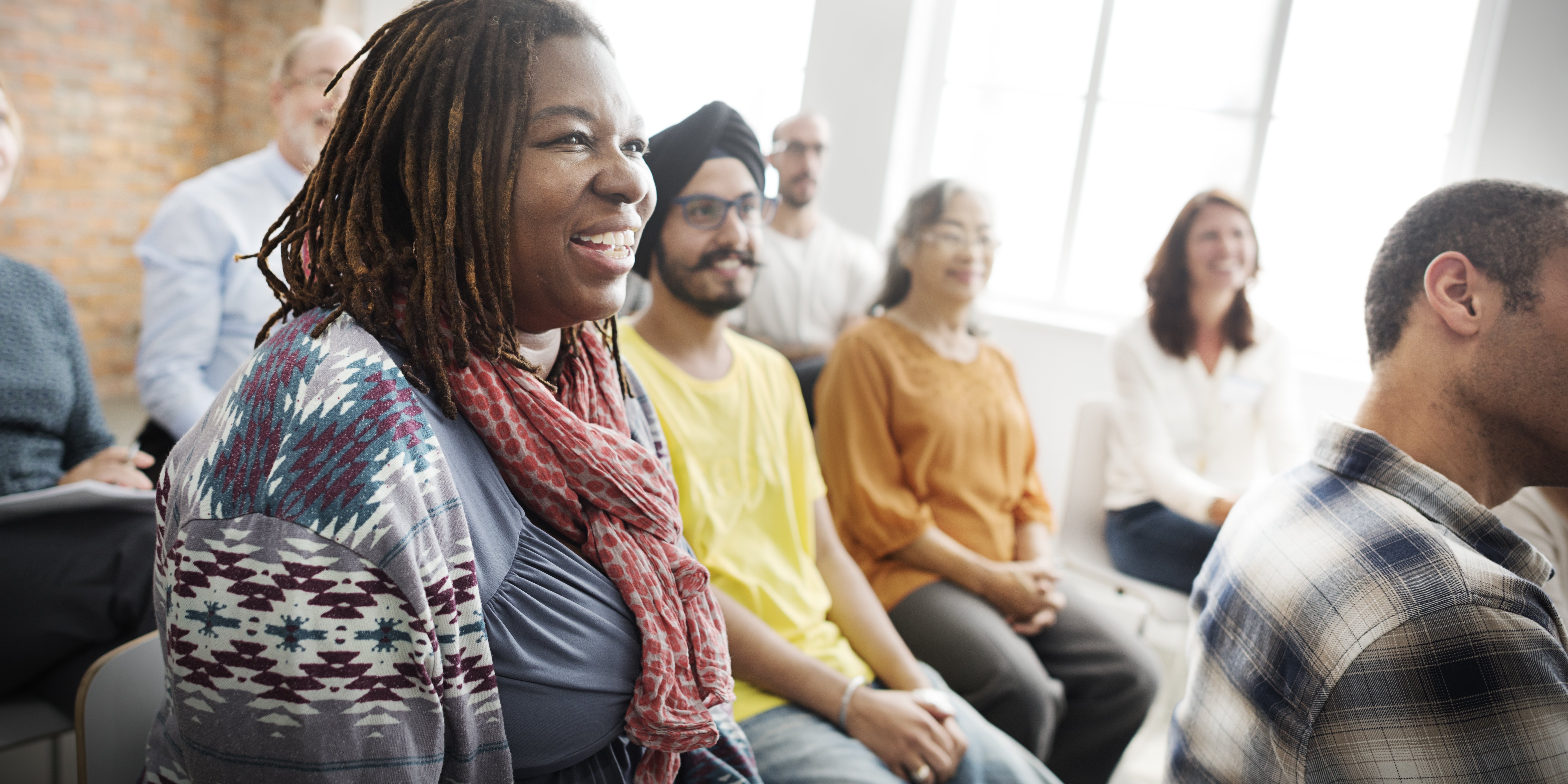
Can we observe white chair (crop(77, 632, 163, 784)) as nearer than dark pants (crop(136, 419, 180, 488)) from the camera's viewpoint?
Yes

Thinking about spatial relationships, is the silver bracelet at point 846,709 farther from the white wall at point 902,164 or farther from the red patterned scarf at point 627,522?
the white wall at point 902,164

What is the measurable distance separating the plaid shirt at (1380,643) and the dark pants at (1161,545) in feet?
4.97

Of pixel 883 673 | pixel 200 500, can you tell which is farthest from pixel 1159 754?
pixel 200 500

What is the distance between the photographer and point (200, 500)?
2.40 ft

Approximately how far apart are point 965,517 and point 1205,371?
1.22 metres

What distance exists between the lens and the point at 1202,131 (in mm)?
4426

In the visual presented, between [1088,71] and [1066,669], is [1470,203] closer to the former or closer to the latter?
[1066,669]

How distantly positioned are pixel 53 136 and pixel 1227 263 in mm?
6051

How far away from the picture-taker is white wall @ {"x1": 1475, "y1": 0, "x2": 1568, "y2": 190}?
3660 mm

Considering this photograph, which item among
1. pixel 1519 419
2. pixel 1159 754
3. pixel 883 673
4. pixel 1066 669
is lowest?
pixel 1159 754

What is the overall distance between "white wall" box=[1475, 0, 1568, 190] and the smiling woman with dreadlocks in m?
4.28

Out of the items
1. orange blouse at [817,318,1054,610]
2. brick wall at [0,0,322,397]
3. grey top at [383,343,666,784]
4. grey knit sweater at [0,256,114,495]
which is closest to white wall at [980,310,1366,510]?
orange blouse at [817,318,1054,610]

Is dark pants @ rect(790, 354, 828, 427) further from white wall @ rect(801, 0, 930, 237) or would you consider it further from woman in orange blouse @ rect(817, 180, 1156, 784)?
white wall @ rect(801, 0, 930, 237)

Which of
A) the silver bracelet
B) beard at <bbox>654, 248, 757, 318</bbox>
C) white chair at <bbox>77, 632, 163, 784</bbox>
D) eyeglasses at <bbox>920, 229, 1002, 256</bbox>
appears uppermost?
eyeglasses at <bbox>920, 229, 1002, 256</bbox>
